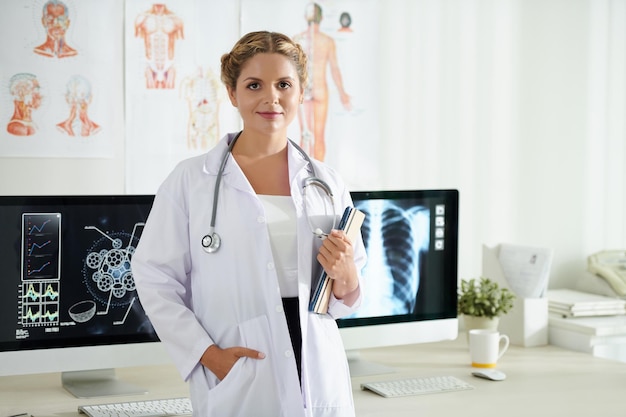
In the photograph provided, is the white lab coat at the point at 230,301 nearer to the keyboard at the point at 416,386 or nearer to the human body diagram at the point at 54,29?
the keyboard at the point at 416,386

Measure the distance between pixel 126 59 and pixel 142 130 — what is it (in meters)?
0.21

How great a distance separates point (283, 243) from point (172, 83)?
1195 mm

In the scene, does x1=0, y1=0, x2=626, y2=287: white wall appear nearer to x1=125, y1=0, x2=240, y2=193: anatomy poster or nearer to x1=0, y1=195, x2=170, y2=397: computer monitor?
x1=125, y1=0, x2=240, y2=193: anatomy poster

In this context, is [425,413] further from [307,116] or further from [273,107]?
[307,116]

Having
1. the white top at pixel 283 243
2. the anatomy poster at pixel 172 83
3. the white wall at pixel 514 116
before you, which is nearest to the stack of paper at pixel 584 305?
the white wall at pixel 514 116

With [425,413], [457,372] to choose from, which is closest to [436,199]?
[457,372]

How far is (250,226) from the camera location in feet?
5.39

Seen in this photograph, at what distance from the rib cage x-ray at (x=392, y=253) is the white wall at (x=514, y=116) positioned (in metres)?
0.57

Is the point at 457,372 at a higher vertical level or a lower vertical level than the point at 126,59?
lower

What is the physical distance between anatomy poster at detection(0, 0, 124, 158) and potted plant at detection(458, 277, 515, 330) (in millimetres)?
1149

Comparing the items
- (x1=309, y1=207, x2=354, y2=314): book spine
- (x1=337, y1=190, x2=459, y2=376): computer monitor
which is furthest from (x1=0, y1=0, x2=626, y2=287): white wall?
(x1=309, y1=207, x2=354, y2=314): book spine

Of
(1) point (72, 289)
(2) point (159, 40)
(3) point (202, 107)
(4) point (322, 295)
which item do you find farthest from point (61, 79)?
(4) point (322, 295)

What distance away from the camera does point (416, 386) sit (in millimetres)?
2223

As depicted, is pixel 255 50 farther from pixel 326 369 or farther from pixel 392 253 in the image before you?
pixel 392 253
